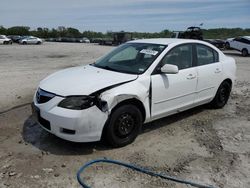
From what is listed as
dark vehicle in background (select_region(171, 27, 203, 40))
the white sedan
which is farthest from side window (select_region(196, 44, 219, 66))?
dark vehicle in background (select_region(171, 27, 203, 40))

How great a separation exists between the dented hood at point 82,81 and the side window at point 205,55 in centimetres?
174

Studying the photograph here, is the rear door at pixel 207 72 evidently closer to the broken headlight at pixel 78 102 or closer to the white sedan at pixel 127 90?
the white sedan at pixel 127 90

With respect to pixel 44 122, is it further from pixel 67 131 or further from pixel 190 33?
pixel 190 33

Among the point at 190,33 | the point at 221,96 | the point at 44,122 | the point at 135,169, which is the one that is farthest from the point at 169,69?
the point at 190,33

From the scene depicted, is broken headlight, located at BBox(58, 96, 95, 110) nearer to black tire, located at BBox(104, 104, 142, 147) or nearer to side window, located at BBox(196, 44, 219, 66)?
black tire, located at BBox(104, 104, 142, 147)

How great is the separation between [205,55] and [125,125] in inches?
96.2

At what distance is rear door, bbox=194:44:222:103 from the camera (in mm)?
5465

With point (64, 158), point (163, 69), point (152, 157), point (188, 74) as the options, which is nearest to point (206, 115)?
point (188, 74)

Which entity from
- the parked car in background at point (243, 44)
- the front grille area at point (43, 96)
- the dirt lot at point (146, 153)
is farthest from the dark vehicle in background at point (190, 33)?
the front grille area at point (43, 96)

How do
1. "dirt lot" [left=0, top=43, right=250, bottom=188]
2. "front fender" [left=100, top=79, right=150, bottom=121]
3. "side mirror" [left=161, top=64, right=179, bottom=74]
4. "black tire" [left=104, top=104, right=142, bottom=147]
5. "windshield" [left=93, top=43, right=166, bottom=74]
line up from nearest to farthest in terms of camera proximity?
"dirt lot" [left=0, top=43, right=250, bottom=188], "front fender" [left=100, top=79, right=150, bottom=121], "black tire" [left=104, top=104, right=142, bottom=147], "side mirror" [left=161, top=64, right=179, bottom=74], "windshield" [left=93, top=43, right=166, bottom=74]

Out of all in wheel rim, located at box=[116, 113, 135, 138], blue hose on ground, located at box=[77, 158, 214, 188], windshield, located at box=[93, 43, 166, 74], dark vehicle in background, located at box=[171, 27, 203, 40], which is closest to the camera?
blue hose on ground, located at box=[77, 158, 214, 188]

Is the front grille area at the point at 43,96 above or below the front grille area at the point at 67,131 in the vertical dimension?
above

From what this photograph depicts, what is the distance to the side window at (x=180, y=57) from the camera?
4.93m

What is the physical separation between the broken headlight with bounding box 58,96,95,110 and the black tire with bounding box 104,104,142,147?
39 cm
